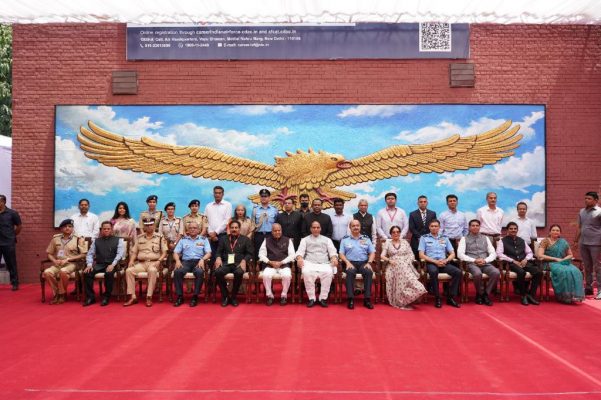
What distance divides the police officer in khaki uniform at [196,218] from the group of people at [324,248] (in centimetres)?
1

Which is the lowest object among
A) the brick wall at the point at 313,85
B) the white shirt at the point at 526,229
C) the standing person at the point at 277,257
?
the standing person at the point at 277,257

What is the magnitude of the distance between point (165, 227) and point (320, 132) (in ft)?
8.87

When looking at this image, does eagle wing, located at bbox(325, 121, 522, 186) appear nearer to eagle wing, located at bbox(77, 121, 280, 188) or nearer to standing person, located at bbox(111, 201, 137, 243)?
eagle wing, located at bbox(77, 121, 280, 188)

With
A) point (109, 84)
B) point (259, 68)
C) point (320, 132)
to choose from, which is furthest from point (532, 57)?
point (109, 84)

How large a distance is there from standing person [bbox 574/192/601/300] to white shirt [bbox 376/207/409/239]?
7.81ft

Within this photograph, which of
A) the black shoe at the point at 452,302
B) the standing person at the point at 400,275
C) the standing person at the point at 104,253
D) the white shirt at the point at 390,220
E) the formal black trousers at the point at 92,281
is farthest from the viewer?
the white shirt at the point at 390,220

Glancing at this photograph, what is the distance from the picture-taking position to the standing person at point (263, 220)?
7.17 metres

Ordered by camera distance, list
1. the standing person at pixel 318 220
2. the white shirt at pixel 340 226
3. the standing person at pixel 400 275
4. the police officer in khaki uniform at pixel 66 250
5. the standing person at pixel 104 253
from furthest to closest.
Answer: the white shirt at pixel 340 226 < the standing person at pixel 318 220 < the police officer in khaki uniform at pixel 66 250 < the standing person at pixel 104 253 < the standing person at pixel 400 275

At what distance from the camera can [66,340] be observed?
4582 millimetres

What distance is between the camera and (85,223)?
7410 millimetres

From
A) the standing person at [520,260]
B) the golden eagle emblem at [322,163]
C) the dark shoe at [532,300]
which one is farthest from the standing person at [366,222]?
the dark shoe at [532,300]

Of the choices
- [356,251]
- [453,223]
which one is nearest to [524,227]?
[453,223]

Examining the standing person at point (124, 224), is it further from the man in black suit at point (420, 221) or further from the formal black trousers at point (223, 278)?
the man in black suit at point (420, 221)

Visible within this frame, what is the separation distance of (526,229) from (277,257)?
11.2 ft
